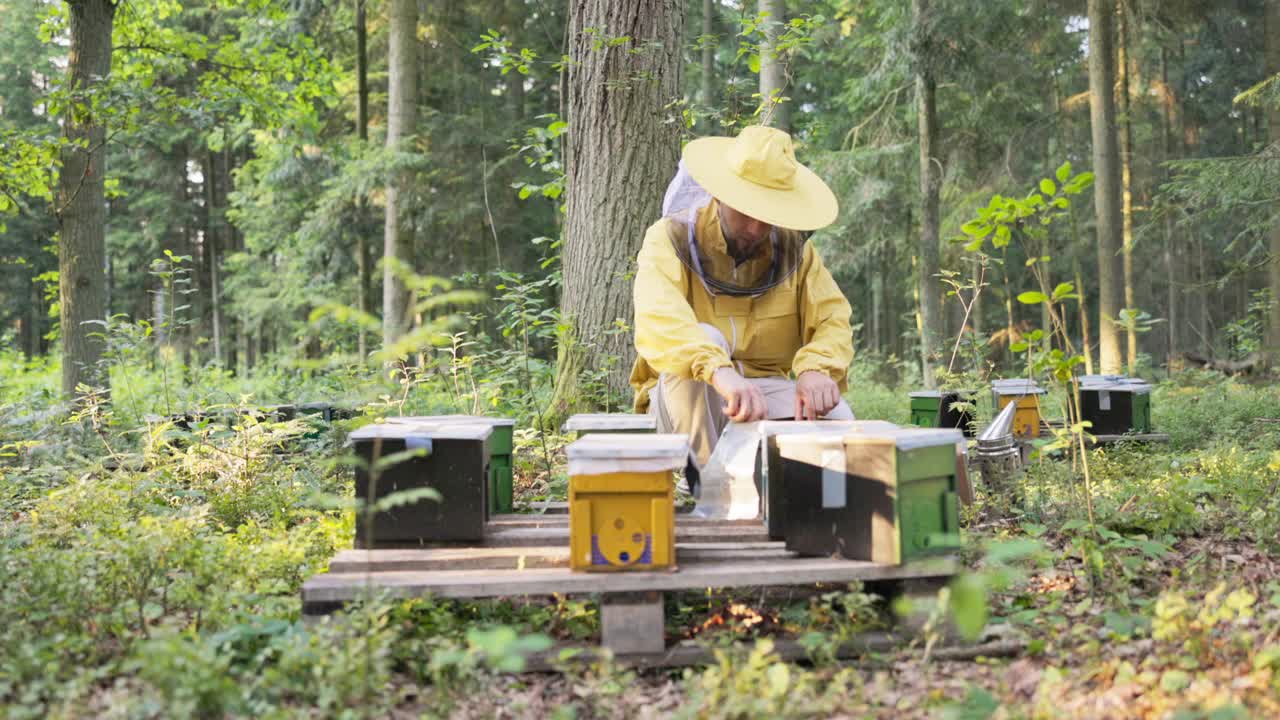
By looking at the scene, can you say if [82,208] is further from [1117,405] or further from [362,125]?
[1117,405]

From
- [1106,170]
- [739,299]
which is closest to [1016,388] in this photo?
[739,299]

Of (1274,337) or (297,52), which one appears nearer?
(297,52)

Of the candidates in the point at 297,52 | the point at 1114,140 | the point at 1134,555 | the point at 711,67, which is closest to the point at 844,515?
the point at 1134,555

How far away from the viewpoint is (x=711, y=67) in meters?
15.6

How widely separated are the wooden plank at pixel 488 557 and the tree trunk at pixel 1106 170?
969cm

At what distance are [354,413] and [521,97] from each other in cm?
1352

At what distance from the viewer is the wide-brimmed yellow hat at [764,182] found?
11.8 ft

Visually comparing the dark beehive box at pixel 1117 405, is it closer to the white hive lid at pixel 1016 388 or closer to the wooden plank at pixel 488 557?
the white hive lid at pixel 1016 388

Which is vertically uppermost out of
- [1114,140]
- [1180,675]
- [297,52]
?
[297,52]

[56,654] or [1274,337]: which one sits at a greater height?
[1274,337]

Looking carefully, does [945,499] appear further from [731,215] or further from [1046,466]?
[1046,466]

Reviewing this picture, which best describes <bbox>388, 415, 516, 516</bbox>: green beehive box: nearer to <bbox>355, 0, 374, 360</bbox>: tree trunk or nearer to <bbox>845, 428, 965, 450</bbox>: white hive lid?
<bbox>845, 428, 965, 450</bbox>: white hive lid

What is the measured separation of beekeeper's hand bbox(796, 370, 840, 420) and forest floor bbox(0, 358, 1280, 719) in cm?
85

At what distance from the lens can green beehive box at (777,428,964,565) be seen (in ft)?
8.64
